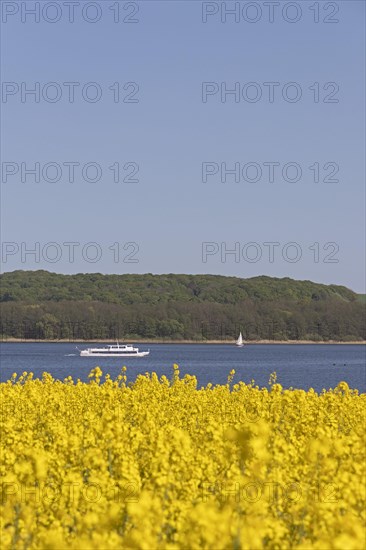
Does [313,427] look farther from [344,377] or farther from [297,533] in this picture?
[344,377]

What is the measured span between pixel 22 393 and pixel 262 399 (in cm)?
440

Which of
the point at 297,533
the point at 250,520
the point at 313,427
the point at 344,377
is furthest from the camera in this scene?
the point at 344,377

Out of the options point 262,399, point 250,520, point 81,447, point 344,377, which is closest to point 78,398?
point 262,399

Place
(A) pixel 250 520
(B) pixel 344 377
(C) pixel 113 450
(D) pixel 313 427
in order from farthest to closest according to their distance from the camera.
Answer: (B) pixel 344 377 < (D) pixel 313 427 < (C) pixel 113 450 < (A) pixel 250 520

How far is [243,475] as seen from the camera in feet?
36.9

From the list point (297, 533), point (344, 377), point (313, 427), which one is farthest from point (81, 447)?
point (344, 377)

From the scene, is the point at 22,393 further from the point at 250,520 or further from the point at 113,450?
the point at 250,520

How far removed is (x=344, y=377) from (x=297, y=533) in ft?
257

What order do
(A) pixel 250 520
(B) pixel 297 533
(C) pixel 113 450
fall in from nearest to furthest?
(A) pixel 250 520 → (B) pixel 297 533 → (C) pixel 113 450

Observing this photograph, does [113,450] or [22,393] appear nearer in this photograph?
[113,450]

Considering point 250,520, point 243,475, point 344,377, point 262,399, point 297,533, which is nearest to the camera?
point 250,520

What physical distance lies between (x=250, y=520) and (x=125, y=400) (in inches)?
430

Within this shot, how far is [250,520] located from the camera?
8.65 meters

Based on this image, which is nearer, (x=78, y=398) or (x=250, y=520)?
(x=250, y=520)
